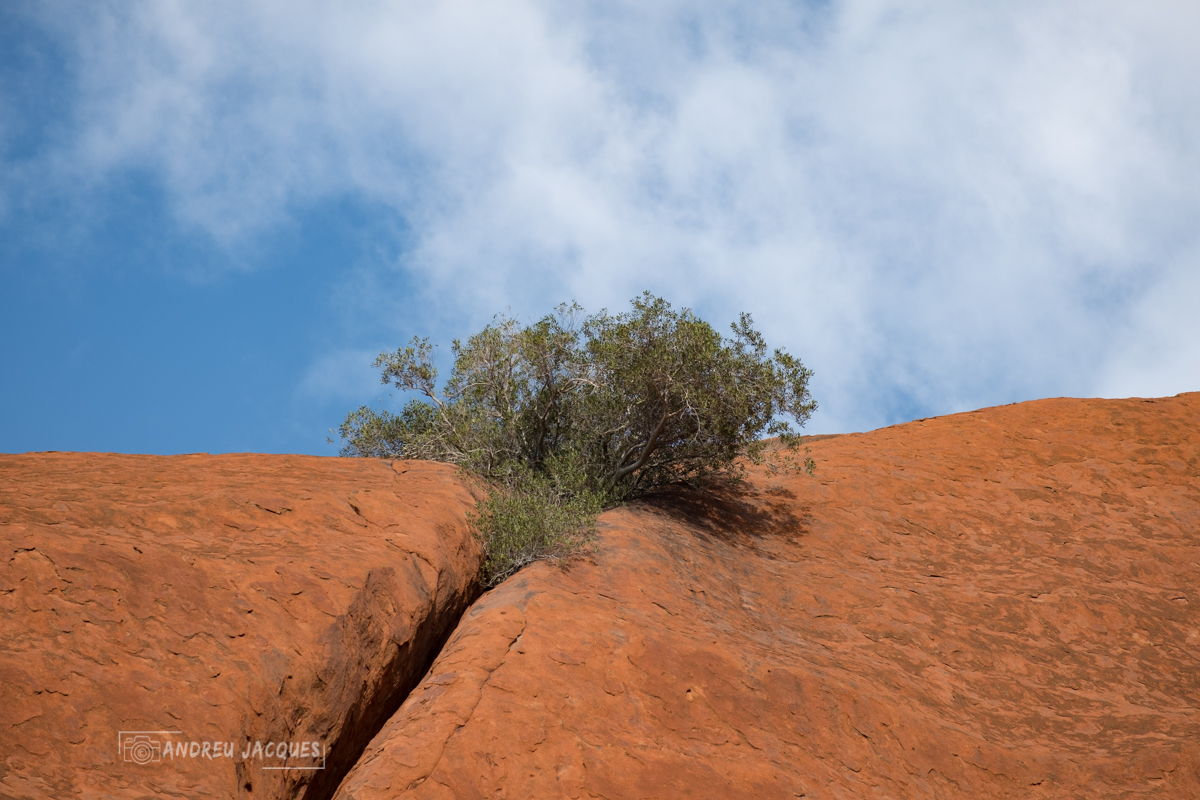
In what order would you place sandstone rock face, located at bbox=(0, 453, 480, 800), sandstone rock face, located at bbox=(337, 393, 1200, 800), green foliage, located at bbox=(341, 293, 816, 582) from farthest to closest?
1. green foliage, located at bbox=(341, 293, 816, 582)
2. sandstone rock face, located at bbox=(337, 393, 1200, 800)
3. sandstone rock face, located at bbox=(0, 453, 480, 800)

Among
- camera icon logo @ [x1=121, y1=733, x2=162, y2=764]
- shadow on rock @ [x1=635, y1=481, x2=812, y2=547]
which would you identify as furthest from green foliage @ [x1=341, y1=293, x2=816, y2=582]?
camera icon logo @ [x1=121, y1=733, x2=162, y2=764]

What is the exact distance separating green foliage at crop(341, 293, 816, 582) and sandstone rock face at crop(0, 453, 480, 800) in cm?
362

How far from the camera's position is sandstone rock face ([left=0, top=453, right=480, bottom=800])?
19.7ft

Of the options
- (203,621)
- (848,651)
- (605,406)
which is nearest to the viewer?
(203,621)

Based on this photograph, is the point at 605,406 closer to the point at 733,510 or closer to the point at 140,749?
the point at 733,510

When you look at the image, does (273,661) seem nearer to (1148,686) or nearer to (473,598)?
(473,598)

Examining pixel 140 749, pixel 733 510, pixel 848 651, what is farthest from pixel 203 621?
pixel 733 510

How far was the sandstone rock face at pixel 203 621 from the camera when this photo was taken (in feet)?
Answer: 19.7

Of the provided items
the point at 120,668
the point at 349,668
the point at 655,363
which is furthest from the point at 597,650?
the point at 655,363

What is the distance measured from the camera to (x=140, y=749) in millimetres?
6074

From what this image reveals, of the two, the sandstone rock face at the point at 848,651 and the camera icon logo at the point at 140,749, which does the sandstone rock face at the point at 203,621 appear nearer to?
the camera icon logo at the point at 140,749

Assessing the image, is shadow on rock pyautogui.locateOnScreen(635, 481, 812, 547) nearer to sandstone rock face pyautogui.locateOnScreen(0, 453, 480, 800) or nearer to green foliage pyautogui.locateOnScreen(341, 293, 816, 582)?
green foliage pyautogui.locateOnScreen(341, 293, 816, 582)

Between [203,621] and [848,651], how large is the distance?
26.3ft

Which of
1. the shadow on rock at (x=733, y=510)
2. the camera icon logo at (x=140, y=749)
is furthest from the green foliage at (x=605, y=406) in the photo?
the camera icon logo at (x=140, y=749)
